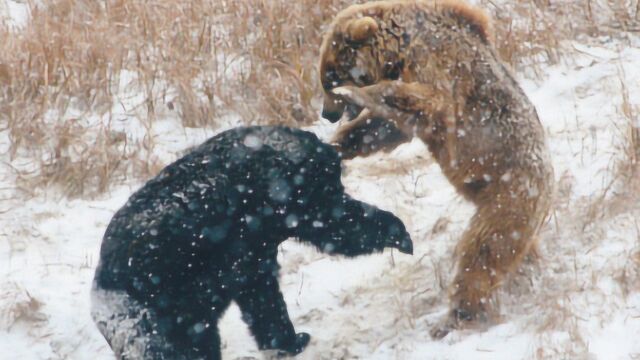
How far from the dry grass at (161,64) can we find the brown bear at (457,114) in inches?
52.6

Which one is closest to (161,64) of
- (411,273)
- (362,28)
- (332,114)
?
(332,114)

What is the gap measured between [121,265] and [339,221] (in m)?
1.09

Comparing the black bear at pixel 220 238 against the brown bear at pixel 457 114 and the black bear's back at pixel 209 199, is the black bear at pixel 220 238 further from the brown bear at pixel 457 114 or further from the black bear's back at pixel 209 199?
the brown bear at pixel 457 114

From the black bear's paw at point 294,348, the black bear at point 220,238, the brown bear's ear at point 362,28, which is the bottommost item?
the black bear's paw at point 294,348

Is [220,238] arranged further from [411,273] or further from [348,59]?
[348,59]

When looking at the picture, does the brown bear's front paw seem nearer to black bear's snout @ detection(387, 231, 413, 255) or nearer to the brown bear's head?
black bear's snout @ detection(387, 231, 413, 255)

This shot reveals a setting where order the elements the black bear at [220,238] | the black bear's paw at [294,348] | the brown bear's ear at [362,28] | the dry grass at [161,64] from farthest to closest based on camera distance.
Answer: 1. the dry grass at [161,64]
2. the brown bear's ear at [362,28]
3. the black bear's paw at [294,348]
4. the black bear at [220,238]

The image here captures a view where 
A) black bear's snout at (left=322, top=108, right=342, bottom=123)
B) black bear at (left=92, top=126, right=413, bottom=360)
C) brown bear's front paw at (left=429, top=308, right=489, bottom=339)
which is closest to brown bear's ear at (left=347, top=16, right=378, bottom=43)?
black bear's snout at (left=322, top=108, right=342, bottom=123)

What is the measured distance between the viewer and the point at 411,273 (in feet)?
18.1

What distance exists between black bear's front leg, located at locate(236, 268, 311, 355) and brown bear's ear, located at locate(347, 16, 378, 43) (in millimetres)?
1408

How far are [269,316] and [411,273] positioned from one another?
941 millimetres

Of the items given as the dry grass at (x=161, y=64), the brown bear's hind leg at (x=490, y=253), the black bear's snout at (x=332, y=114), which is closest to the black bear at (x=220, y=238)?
the brown bear's hind leg at (x=490, y=253)

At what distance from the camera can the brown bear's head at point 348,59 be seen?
554 cm

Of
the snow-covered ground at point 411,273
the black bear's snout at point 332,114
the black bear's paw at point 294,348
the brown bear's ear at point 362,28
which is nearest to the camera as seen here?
the snow-covered ground at point 411,273
